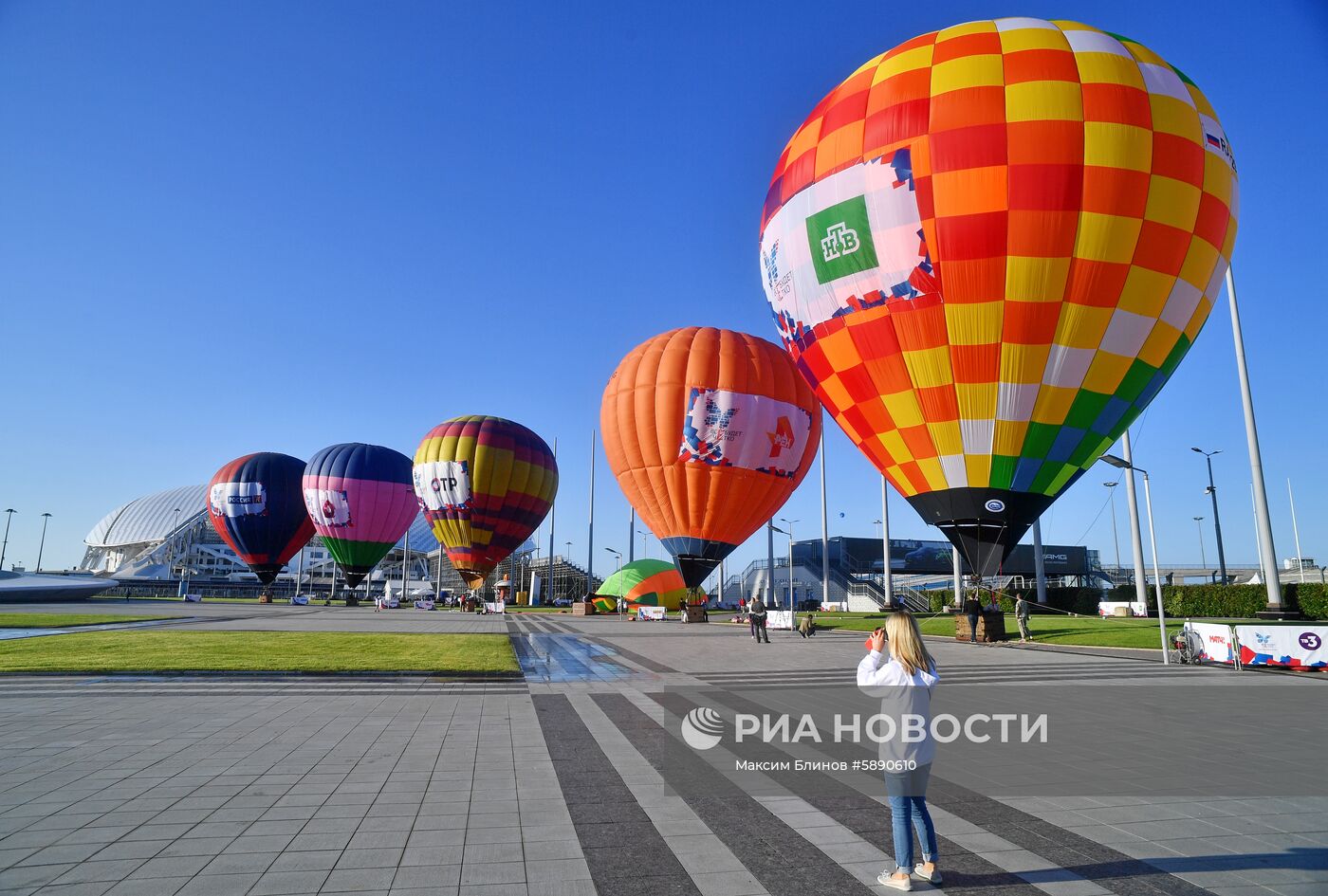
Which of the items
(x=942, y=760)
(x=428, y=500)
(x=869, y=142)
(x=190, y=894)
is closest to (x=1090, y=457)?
(x=869, y=142)

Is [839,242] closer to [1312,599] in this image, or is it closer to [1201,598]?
[1312,599]

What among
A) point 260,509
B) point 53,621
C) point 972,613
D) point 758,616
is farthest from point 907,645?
point 260,509

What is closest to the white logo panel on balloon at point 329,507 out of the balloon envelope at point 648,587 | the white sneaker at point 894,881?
the balloon envelope at point 648,587

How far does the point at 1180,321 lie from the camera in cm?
1725

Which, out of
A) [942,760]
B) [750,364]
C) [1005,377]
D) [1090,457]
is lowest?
[942,760]

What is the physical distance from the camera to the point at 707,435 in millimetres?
32750

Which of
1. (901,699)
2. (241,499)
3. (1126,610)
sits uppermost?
(241,499)

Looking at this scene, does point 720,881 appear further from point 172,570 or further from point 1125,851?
point 172,570

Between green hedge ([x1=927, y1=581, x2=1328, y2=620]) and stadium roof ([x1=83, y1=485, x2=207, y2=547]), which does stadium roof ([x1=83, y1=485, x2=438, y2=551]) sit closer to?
stadium roof ([x1=83, y1=485, x2=207, y2=547])

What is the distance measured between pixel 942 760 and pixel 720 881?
4308mm

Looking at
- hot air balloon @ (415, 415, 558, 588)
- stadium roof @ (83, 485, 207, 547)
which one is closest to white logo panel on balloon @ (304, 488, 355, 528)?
hot air balloon @ (415, 415, 558, 588)

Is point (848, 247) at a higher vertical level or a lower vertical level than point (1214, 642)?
higher

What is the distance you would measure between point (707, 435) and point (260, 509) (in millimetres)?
48709

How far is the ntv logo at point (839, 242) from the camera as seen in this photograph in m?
18.4
